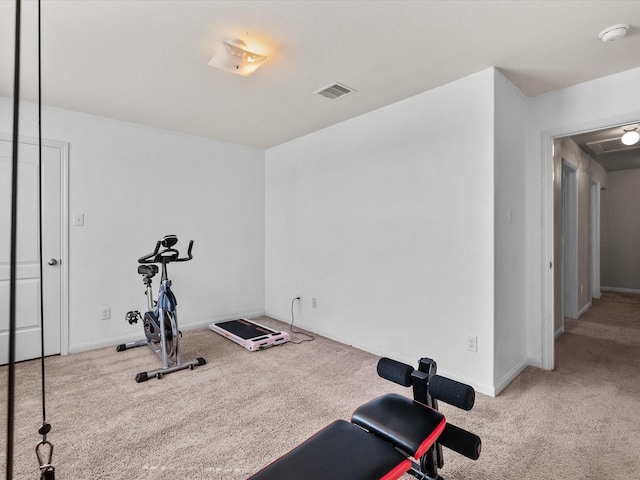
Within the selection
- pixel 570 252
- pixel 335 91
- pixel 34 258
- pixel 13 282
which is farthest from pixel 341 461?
pixel 570 252

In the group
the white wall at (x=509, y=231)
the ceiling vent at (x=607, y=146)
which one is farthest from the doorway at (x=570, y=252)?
the white wall at (x=509, y=231)

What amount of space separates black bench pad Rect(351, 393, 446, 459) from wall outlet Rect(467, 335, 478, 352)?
4.52 ft

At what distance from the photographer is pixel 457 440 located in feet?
4.64

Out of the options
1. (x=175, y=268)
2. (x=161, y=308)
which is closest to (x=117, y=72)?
(x=161, y=308)

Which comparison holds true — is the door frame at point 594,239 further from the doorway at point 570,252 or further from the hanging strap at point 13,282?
the hanging strap at point 13,282

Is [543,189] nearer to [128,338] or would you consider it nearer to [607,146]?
[607,146]

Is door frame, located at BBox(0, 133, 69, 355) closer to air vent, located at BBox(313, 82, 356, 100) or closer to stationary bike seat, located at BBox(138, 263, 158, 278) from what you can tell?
stationary bike seat, located at BBox(138, 263, 158, 278)

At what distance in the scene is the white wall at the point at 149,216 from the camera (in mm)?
3490

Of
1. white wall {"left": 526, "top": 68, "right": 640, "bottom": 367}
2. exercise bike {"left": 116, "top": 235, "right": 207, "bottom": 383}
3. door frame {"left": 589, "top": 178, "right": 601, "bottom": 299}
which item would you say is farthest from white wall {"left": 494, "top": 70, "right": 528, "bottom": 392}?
door frame {"left": 589, "top": 178, "right": 601, "bottom": 299}

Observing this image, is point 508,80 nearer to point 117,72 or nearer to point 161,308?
point 117,72

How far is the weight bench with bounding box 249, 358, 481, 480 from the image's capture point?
3.80ft

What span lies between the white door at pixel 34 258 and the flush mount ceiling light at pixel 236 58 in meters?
2.08

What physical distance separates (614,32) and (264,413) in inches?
124

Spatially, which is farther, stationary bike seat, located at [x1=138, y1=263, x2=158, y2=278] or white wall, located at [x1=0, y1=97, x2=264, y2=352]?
white wall, located at [x1=0, y1=97, x2=264, y2=352]
